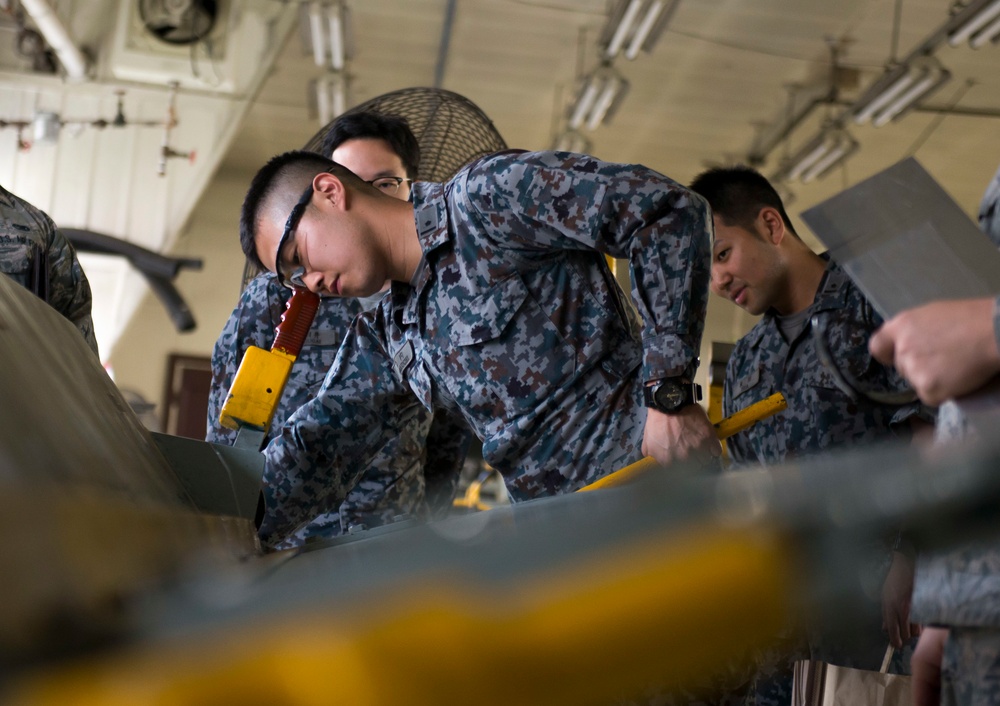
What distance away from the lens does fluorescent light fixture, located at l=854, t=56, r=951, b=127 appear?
6.63 metres

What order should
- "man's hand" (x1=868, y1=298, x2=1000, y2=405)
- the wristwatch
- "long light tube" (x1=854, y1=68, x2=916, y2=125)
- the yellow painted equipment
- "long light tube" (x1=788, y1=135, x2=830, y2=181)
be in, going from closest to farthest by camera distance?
1. "man's hand" (x1=868, y1=298, x2=1000, y2=405)
2. the wristwatch
3. the yellow painted equipment
4. "long light tube" (x1=854, y1=68, x2=916, y2=125)
5. "long light tube" (x1=788, y1=135, x2=830, y2=181)

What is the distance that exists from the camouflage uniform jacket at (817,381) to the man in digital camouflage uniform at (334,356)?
675 mm

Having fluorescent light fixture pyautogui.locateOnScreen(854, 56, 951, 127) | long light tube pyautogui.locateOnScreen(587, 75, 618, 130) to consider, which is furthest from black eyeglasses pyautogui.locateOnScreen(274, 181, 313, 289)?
fluorescent light fixture pyautogui.locateOnScreen(854, 56, 951, 127)

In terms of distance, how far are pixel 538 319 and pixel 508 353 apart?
0.07 meters

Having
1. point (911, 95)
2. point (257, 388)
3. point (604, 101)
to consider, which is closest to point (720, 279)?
point (257, 388)

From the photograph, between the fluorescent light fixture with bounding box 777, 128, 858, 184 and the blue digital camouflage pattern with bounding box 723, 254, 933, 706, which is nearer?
the blue digital camouflage pattern with bounding box 723, 254, 933, 706

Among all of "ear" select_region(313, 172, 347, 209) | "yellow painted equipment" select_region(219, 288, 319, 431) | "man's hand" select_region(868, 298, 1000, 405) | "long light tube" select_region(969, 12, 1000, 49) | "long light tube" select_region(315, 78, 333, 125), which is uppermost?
"long light tube" select_region(969, 12, 1000, 49)

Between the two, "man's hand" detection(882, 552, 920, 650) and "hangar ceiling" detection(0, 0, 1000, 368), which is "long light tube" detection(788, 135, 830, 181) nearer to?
"hangar ceiling" detection(0, 0, 1000, 368)

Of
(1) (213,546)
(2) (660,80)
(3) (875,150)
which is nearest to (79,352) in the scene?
(1) (213,546)

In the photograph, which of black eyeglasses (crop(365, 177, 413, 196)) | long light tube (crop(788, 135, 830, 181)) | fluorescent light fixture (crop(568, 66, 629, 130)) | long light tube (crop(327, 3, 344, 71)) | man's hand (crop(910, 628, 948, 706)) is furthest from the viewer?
long light tube (crop(788, 135, 830, 181))

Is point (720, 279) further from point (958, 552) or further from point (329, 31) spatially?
point (329, 31)

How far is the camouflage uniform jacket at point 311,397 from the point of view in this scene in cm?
239

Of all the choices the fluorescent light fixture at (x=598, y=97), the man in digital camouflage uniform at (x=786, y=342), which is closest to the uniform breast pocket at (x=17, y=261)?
the man in digital camouflage uniform at (x=786, y=342)

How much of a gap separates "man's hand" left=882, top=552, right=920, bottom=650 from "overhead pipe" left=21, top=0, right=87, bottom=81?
5.88 m
